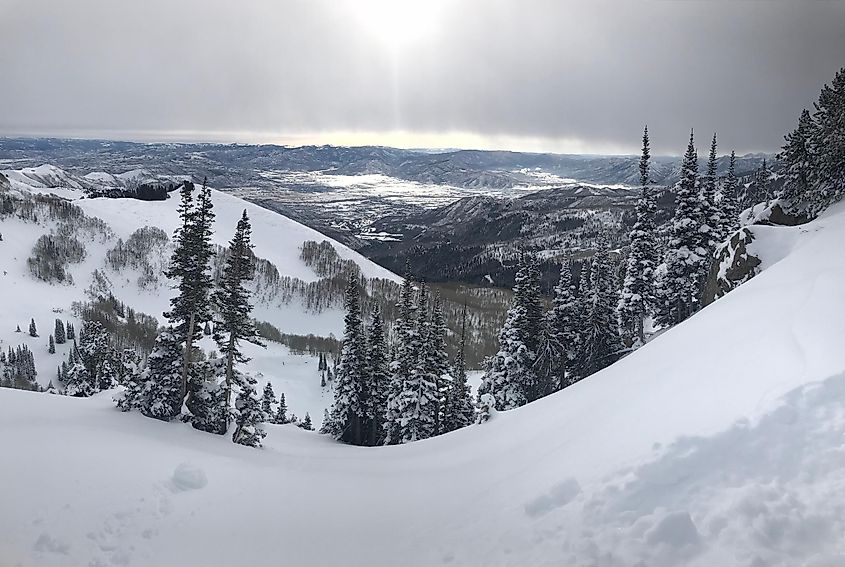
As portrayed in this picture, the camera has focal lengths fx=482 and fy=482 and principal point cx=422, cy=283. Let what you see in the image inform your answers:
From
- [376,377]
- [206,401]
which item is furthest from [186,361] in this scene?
[376,377]

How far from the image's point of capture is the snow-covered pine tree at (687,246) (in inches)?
1280

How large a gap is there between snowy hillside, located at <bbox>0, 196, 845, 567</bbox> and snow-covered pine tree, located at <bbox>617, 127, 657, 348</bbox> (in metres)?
19.2

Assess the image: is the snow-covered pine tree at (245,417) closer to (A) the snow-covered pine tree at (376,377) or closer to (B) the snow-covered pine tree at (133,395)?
(B) the snow-covered pine tree at (133,395)

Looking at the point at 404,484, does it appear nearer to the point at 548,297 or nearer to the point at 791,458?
the point at 791,458

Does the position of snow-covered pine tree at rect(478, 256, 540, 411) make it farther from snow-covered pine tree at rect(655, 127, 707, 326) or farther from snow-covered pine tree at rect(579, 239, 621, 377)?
snow-covered pine tree at rect(655, 127, 707, 326)

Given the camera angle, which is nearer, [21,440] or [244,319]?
[21,440]

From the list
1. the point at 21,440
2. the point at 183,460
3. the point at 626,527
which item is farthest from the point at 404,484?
the point at 21,440

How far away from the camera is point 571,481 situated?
868 cm

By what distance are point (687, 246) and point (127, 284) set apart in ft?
537

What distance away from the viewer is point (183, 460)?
14.6 meters

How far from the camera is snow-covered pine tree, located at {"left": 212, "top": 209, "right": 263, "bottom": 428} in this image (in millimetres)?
24047

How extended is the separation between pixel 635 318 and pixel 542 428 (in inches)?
1094

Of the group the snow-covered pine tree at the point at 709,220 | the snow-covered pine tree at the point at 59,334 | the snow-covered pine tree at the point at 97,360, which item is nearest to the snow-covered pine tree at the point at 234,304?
the snow-covered pine tree at the point at 709,220

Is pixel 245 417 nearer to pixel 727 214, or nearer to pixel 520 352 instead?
pixel 520 352
